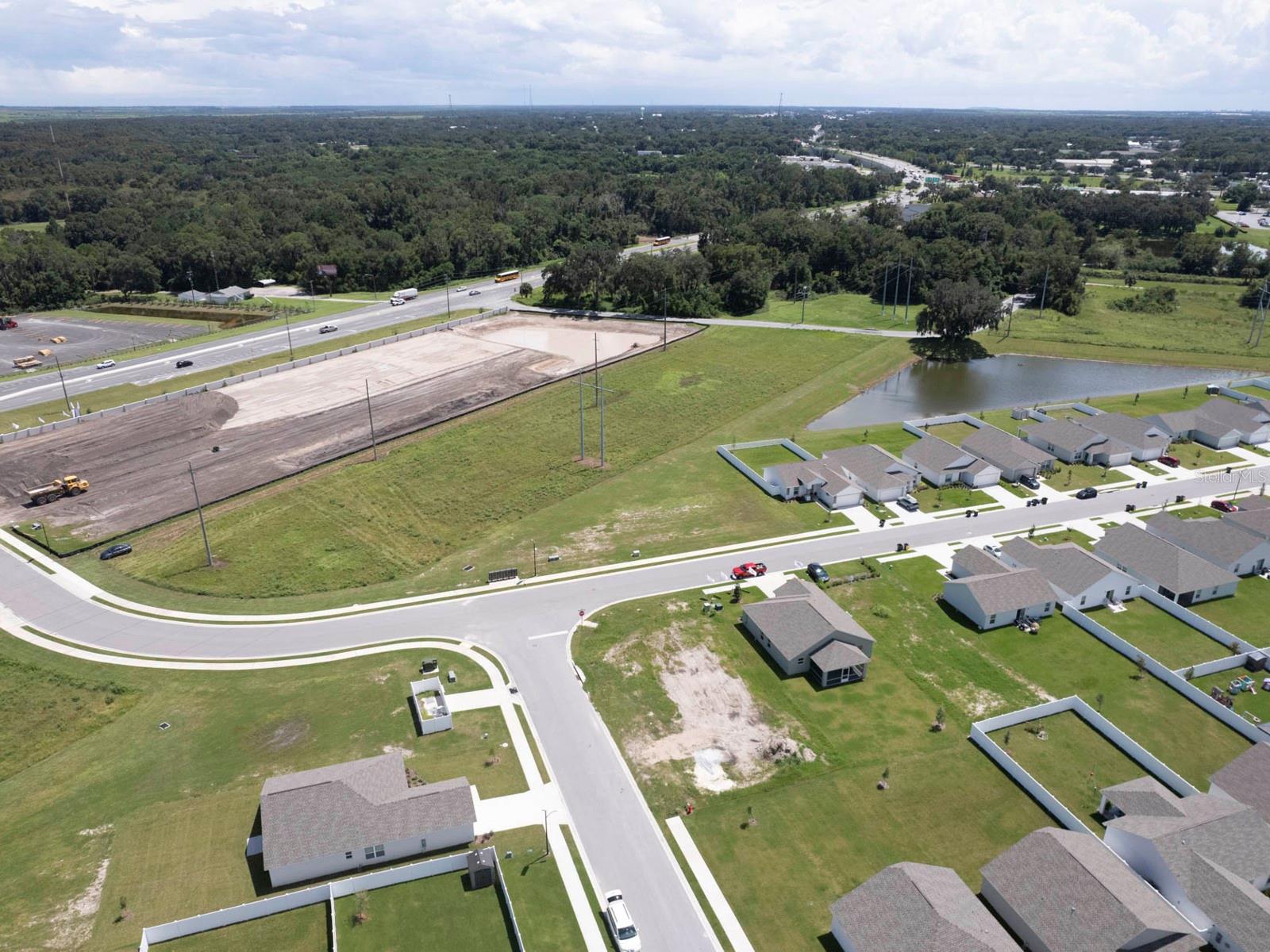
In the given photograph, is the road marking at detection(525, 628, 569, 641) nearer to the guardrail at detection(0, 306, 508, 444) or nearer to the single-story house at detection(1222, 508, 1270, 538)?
the single-story house at detection(1222, 508, 1270, 538)

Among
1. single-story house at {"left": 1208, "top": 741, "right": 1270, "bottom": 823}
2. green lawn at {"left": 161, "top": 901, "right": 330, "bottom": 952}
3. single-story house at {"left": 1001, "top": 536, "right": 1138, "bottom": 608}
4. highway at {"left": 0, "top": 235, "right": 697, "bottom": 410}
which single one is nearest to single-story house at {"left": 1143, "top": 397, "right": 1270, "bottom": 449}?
single-story house at {"left": 1001, "top": 536, "right": 1138, "bottom": 608}

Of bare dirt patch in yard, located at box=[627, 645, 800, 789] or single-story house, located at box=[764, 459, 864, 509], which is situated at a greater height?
single-story house, located at box=[764, 459, 864, 509]

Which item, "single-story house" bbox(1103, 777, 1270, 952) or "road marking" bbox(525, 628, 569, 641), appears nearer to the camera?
"single-story house" bbox(1103, 777, 1270, 952)

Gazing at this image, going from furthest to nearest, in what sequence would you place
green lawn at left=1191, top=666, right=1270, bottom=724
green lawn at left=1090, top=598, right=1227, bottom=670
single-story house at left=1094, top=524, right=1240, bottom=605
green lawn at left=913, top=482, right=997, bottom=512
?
1. green lawn at left=913, top=482, right=997, bottom=512
2. single-story house at left=1094, top=524, right=1240, bottom=605
3. green lawn at left=1090, top=598, right=1227, bottom=670
4. green lawn at left=1191, top=666, right=1270, bottom=724

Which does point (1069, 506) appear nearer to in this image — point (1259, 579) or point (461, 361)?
point (1259, 579)

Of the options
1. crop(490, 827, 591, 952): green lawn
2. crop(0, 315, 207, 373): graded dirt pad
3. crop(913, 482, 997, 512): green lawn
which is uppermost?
crop(0, 315, 207, 373): graded dirt pad

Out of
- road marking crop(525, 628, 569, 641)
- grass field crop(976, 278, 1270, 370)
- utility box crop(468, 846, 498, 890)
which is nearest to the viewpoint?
utility box crop(468, 846, 498, 890)

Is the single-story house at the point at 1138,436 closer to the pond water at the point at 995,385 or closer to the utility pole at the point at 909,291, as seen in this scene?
the pond water at the point at 995,385

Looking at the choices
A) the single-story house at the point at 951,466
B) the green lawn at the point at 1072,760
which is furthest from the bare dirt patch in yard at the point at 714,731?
the single-story house at the point at 951,466
